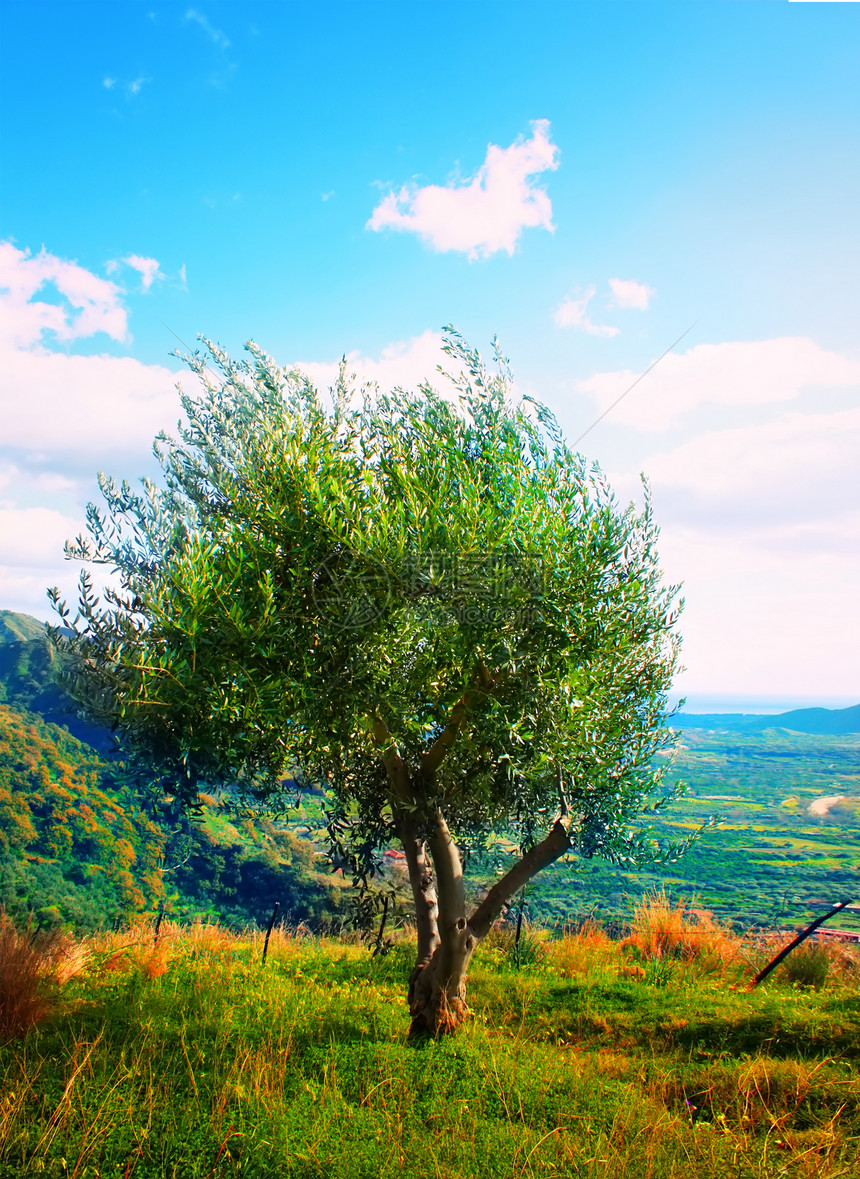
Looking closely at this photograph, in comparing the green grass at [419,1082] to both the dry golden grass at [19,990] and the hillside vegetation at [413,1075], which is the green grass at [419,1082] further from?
the dry golden grass at [19,990]

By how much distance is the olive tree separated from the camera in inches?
336

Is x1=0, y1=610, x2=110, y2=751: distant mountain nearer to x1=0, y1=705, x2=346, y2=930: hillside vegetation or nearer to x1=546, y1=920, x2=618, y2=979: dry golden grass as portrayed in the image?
x1=0, y1=705, x2=346, y2=930: hillside vegetation

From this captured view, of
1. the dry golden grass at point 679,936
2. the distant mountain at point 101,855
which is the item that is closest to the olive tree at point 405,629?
the dry golden grass at point 679,936

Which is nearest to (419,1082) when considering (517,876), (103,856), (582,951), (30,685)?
(517,876)

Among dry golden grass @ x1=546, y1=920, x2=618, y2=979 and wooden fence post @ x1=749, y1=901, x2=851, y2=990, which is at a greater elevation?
wooden fence post @ x1=749, y1=901, x2=851, y2=990

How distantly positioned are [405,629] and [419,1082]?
619 centimetres

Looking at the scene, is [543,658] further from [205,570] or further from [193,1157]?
[193,1157]

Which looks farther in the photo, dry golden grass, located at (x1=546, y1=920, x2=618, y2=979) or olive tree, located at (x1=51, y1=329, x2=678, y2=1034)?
dry golden grass, located at (x1=546, y1=920, x2=618, y2=979)

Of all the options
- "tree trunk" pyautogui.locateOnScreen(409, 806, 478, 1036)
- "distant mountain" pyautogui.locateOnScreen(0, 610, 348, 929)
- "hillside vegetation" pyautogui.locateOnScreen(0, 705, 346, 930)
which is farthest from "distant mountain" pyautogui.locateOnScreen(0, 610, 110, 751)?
"tree trunk" pyautogui.locateOnScreen(409, 806, 478, 1036)

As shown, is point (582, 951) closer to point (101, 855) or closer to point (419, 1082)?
point (419, 1082)

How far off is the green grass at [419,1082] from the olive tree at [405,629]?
6.80 feet

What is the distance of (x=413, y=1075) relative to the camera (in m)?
8.62

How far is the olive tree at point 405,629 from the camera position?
854 cm

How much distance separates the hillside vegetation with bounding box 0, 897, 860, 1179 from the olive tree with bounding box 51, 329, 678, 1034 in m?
2.08
